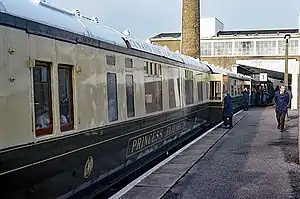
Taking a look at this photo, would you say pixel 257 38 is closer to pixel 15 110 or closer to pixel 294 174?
pixel 294 174

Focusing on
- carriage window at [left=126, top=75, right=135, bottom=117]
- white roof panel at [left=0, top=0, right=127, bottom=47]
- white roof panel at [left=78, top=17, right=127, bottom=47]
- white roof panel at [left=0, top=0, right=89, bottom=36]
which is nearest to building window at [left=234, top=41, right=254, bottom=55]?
carriage window at [left=126, top=75, right=135, bottom=117]

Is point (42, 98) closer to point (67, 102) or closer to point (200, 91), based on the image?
point (67, 102)

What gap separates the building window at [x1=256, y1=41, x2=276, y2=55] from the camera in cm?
6354

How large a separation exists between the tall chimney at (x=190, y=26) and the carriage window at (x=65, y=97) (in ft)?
98.1

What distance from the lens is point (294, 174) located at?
10.1m

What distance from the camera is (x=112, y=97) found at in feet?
28.2

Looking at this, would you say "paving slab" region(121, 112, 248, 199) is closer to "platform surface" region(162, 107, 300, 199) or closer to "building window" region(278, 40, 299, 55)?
"platform surface" region(162, 107, 300, 199)

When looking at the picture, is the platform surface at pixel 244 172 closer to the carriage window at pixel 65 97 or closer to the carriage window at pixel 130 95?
the carriage window at pixel 130 95

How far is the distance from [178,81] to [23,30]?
9931 mm

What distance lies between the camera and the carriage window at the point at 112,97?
8376mm

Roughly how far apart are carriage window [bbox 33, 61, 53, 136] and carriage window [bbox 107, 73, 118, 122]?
7.46 ft

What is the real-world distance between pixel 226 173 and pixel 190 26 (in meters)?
26.9

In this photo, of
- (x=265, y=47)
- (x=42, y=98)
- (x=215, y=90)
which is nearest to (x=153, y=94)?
(x=42, y=98)

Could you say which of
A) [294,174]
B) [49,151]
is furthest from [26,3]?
[294,174]
